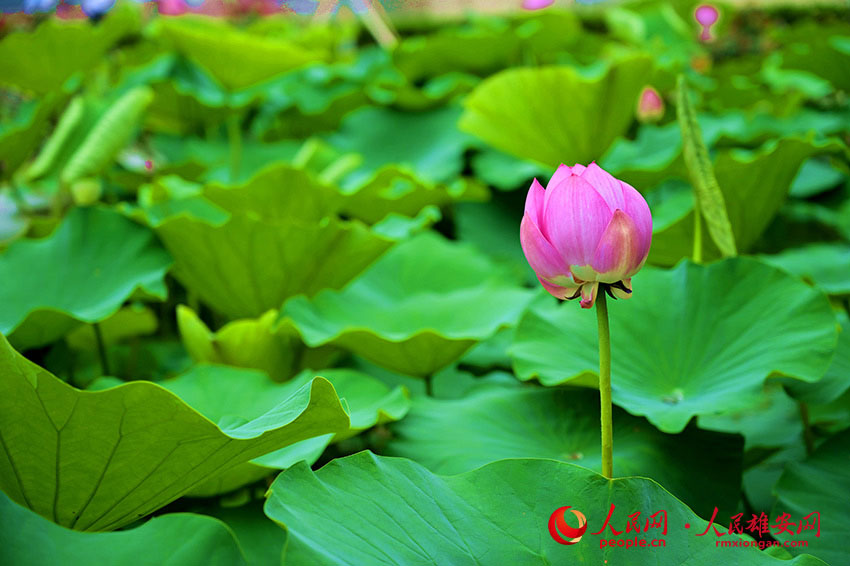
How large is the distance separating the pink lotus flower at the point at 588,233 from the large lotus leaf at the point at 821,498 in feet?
1.07

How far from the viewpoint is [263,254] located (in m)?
1.10

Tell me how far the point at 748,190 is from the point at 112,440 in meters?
0.99

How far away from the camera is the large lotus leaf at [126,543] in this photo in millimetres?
502

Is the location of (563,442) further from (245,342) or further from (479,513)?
(245,342)

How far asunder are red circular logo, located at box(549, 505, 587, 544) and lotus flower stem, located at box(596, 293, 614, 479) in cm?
7

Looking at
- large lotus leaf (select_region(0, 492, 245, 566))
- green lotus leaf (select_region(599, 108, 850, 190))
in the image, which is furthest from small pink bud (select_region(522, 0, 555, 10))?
large lotus leaf (select_region(0, 492, 245, 566))

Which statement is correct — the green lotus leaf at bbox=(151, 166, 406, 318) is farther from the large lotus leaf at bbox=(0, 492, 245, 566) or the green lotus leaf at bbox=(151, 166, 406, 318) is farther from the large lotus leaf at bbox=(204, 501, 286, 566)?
the large lotus leaf at bbox=(0, 492, 245, 566)

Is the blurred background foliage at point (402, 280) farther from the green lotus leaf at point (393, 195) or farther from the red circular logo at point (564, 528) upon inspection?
the red circular logo at point (564, 528)

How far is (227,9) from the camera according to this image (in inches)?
159

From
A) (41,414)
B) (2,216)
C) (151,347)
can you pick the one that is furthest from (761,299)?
(2,216)

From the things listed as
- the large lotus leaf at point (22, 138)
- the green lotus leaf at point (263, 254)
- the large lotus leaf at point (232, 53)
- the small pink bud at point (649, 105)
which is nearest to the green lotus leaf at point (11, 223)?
the large lotus leaf at point (22, 138)

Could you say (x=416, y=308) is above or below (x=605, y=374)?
below

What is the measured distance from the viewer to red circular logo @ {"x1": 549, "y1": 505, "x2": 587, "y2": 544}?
22.8 inches

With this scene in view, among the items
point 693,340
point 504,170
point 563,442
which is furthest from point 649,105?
point 563,442
